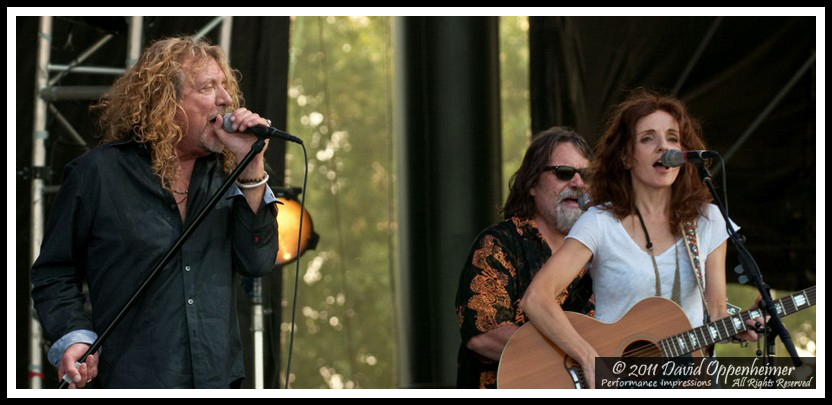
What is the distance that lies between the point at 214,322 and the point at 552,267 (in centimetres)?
133

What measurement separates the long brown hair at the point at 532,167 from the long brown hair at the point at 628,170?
464 millimetres

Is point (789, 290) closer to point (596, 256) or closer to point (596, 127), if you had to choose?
point (596, 127)

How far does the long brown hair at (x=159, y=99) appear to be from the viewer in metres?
3.57

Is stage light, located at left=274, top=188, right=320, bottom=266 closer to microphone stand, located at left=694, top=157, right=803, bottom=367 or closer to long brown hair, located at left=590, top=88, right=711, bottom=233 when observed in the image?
long brown hair, located at left=590, top=88, right=711, bottom=233

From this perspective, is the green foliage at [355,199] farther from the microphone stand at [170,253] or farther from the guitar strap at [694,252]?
the microphone stand at [170,253]

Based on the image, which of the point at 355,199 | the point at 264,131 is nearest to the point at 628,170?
the point at 264,131

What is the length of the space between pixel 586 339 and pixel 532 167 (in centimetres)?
103

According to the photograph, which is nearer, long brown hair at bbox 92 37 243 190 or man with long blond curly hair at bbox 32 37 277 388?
man with long blond curly hair at bbox 32 37 277 388

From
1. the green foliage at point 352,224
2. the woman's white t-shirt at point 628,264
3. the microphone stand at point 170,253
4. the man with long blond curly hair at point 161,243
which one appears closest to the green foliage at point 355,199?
the green foliage at point 352,224

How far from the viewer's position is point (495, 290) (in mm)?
4355

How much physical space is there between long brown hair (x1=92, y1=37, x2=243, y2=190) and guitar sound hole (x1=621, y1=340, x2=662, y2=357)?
5.48ft

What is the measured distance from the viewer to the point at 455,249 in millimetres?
5473

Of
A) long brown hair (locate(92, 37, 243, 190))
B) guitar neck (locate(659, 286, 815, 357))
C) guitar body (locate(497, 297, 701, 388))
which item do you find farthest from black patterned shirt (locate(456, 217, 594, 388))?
long brown hair (locate(92, 37, 243, 190))

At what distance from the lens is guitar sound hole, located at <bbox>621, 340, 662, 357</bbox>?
3914 mm
